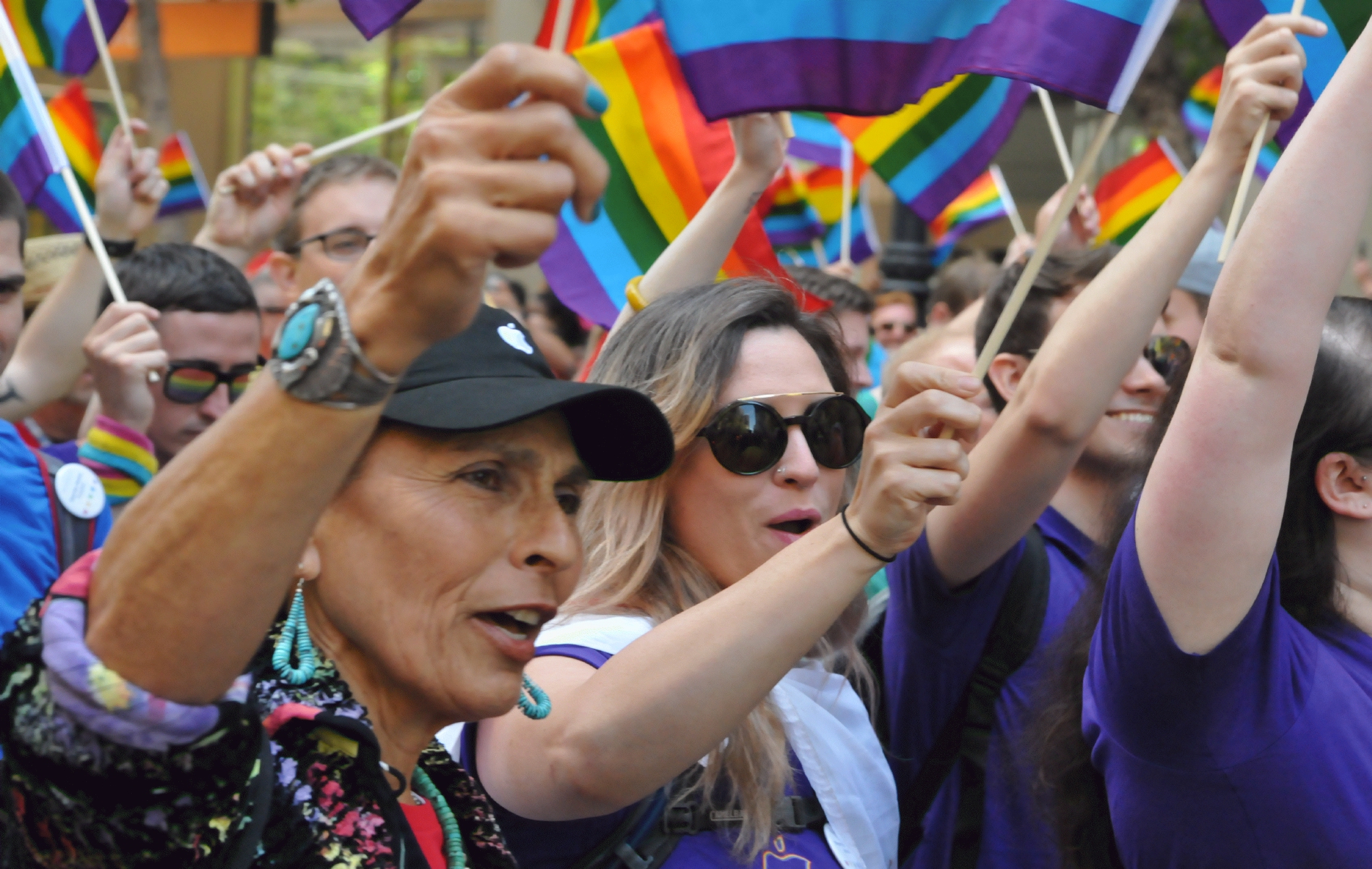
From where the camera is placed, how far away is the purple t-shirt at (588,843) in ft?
6.66

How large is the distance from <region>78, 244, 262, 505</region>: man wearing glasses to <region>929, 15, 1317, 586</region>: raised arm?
221 cm

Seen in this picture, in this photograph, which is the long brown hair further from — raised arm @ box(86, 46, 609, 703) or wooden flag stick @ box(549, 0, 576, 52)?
raised arm @ box(86, 46, 609, 703)

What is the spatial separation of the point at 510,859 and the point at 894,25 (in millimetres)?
1656

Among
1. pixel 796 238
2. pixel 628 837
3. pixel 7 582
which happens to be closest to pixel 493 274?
pixel 796 238

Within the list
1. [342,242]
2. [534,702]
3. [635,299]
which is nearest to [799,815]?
[534,702]

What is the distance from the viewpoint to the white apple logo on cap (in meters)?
1.73

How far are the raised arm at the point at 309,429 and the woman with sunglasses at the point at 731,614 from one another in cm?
83

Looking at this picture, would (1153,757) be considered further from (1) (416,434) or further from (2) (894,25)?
(2) (894,25)

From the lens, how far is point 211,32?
16391 mm

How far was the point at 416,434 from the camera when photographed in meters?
1.58

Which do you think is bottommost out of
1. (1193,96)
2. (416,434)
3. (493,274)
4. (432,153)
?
(493,274)

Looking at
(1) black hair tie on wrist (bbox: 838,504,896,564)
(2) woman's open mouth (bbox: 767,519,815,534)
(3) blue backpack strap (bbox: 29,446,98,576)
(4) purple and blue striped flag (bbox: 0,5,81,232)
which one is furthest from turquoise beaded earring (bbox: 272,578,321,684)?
(4) purple and blue striped flag (bbox: 0,5,81,232)

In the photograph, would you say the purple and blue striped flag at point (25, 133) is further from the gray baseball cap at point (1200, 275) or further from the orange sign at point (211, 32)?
the orange sign at point (211, 32)

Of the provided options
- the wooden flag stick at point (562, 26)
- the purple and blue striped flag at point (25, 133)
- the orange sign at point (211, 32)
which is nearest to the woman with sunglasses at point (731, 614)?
the wooden flag stick at point (562, 26)
